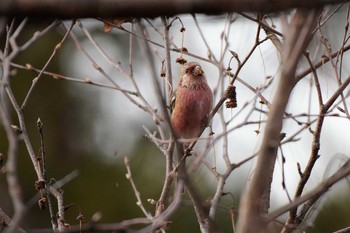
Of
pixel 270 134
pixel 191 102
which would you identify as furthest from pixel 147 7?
pixel 191 102

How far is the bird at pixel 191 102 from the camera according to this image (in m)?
5.17

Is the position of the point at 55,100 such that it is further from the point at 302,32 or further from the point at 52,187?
the point at 302,32

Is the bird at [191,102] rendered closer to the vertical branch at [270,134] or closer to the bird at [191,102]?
the bird at [191,102]

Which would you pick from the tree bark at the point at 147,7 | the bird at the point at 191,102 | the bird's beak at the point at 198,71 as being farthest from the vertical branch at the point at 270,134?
the bird's beak at the point at 198,71

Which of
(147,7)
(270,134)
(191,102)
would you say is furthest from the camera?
(191,102)

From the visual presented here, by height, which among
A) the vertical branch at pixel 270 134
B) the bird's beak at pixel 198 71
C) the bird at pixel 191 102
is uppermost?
the bird's beak at pixel 198 71

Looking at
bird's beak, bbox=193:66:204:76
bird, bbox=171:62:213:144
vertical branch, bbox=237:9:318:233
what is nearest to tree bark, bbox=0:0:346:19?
vertical branch, bbox=237:9:318:233

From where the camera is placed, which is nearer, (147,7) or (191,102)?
(147,7)

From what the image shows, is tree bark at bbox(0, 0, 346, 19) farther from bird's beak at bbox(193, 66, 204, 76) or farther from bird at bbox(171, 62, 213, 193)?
bird's beak at bbox(193, 66, 204, 76)

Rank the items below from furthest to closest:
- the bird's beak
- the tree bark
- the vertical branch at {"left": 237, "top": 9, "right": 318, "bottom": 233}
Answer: the bird's beak, the vertical branch at {"left": 237, "top": 9, "right": 318, "bottom": 233}, the tree bark

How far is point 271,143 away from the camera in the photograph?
2.31m

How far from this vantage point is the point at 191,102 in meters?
5.40

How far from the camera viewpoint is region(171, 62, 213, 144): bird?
5.17 m

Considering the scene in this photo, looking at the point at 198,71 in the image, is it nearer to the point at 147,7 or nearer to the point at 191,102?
the point at 191,102
